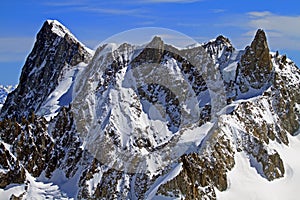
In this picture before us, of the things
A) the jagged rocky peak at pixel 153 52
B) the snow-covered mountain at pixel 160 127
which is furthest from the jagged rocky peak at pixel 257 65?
the jagged rocky peak at pixel 153 52

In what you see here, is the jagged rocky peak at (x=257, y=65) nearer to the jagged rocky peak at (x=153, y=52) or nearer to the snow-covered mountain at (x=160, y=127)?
the snow-covered mountain at (x=160, y=127)

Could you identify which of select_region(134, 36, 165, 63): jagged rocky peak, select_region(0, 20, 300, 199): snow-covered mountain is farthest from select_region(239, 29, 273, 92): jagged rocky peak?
select_region(134, 36, 165, 63): jagged rocky peak

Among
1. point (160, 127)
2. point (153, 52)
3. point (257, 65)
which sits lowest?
point (160, 127)

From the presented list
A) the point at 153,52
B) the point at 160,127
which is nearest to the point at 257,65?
the point at 160,127

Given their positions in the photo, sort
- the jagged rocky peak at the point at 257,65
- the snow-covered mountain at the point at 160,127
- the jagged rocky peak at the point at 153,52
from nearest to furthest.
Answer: the snow-covered mountain at the point at 160,127, the jagged rocky peak at the point at 257,65, the jagged rocky peak at the point at 153,52

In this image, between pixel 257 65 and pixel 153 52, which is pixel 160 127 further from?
pixel 257 65

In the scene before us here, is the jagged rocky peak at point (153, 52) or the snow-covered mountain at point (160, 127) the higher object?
the jagged rocky peak at point (153, 52)
